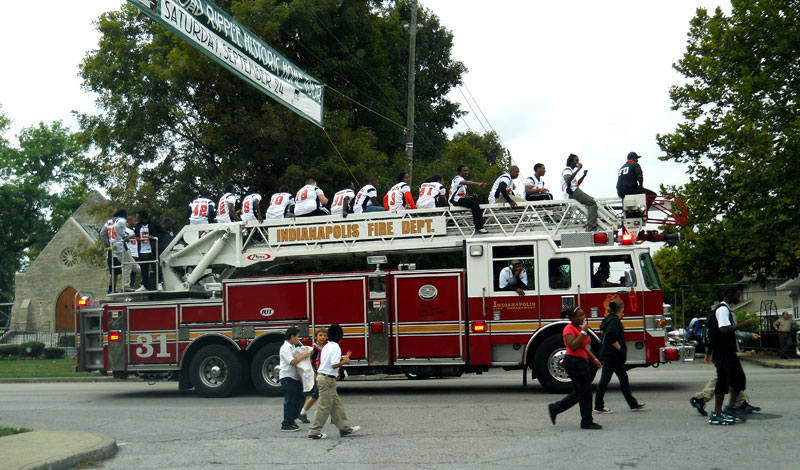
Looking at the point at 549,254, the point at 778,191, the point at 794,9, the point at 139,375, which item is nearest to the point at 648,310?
the point at 549,254

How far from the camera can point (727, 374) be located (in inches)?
408

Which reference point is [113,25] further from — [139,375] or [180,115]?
[139,375]

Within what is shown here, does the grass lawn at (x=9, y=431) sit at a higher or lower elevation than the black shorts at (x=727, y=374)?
lower

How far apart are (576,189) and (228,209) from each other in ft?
22.1

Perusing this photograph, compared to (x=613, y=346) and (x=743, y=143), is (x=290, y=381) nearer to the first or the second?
(x=613, y=346)

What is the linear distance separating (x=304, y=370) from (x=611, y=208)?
21.4 ft

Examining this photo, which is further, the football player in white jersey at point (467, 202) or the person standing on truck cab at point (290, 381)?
the football player in white jersey at point (467, 202)

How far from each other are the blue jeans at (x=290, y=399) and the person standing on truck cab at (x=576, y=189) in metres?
6.04

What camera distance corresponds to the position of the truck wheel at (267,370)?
15406mm

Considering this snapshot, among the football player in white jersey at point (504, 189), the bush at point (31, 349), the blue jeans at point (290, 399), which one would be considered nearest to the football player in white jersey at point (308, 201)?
the football player in white jersey at point (504, 189)

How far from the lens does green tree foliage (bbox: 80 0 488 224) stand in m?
23.8

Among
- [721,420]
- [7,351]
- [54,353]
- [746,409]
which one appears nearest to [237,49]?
[721,420]

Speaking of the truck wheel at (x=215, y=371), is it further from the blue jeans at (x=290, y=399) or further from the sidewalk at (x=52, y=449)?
the sidewalk at (x=52, y=449)

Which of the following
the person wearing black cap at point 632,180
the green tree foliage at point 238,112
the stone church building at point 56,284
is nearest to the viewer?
the person wearing black cap at point 632,180
